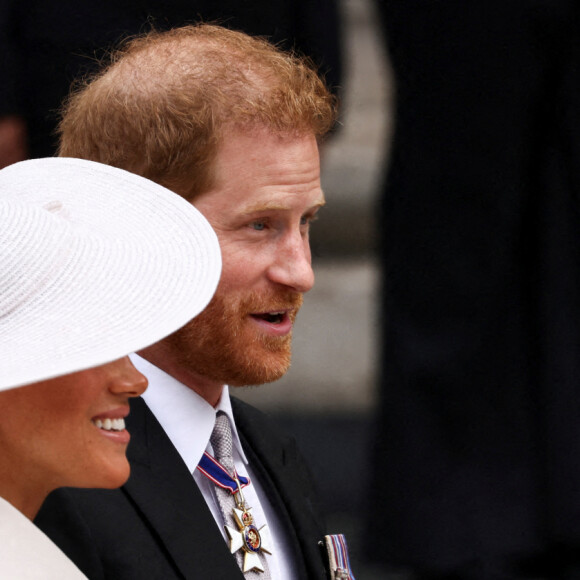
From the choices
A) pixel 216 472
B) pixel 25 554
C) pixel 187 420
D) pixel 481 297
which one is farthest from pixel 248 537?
pixel 481 297

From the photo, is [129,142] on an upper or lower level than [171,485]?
upper

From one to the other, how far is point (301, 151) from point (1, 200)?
72 cm

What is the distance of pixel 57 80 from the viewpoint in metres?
3.20

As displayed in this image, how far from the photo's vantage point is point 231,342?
189cm

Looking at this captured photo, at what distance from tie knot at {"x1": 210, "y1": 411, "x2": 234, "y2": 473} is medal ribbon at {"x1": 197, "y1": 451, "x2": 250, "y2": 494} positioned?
3 centimetres

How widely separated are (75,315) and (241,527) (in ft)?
2.45

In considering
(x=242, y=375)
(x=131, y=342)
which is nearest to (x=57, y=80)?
(x=242, y=375)

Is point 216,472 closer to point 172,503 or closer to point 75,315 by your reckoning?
point 172,503

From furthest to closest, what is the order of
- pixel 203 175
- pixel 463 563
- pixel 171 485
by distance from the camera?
pixel 463 563, pixel 203 175, pixel 171 485

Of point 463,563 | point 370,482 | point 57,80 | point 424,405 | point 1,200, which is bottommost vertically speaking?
point 463,563

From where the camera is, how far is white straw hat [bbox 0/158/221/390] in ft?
Answer: 3.91

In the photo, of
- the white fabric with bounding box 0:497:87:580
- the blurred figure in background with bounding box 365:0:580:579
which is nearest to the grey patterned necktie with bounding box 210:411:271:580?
the white fabric with bounding box 0:497:87:580

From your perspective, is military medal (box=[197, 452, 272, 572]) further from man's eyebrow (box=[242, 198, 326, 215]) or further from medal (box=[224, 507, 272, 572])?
man's eyebrow (box=[242, 198, 326, 215])

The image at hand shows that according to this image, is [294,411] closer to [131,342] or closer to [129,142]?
[129,142]
